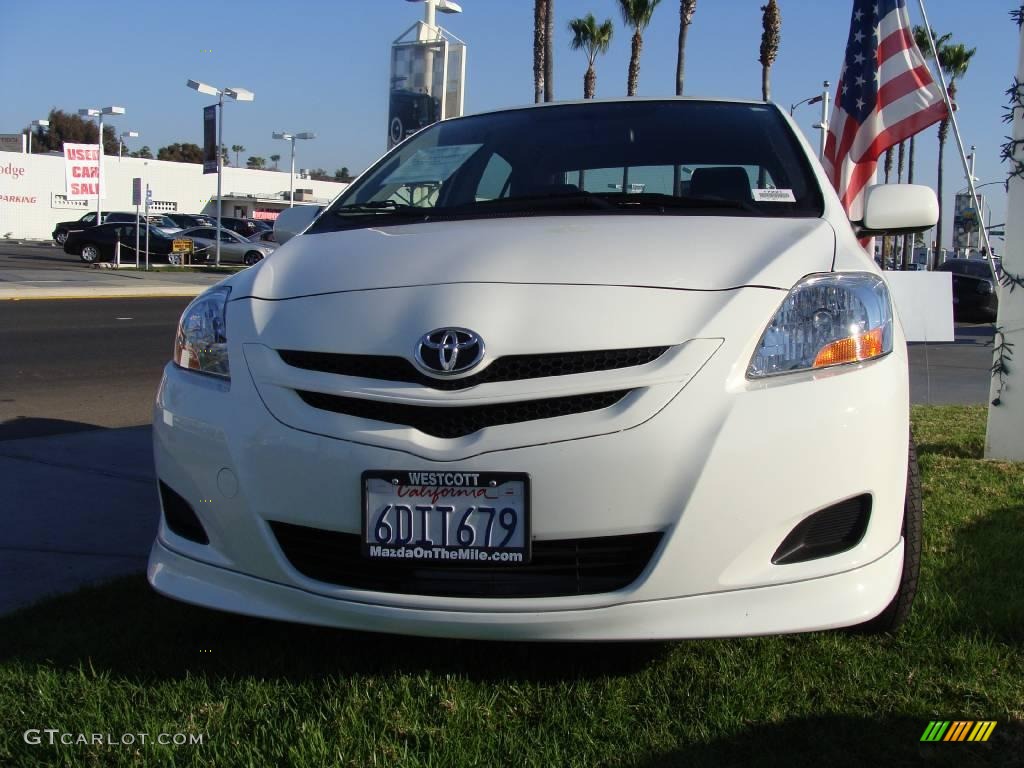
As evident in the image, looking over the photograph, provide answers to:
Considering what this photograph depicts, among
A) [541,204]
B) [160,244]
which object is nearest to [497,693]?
[541,204]

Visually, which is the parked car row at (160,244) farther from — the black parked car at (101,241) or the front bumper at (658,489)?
the front bumper at (658,489)

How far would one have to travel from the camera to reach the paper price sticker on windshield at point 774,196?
3.10 metres

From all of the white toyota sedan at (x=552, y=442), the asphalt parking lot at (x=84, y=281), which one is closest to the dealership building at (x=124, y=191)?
the asphalt parking lot at (x=84, y=281)

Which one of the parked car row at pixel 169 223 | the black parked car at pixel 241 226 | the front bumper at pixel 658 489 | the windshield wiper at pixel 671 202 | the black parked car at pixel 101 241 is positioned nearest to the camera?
the front bumper at pixel 658 489

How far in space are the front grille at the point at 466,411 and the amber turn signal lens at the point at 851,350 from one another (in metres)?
0.50

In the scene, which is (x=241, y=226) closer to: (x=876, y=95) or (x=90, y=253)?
(x=90, y=253)

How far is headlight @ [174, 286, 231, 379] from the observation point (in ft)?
8.50

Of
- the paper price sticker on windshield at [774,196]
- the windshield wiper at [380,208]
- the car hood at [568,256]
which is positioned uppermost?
the paper price sticker on windshield at [774,196]

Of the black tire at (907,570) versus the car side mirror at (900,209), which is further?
the car side mirror at (900,209)

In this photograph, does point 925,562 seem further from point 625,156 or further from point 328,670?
point 328,670

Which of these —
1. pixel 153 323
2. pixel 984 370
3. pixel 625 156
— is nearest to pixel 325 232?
pixel 625 156

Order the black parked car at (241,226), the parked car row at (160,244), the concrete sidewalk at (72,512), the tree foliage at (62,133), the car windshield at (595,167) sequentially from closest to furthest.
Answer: the car windshield at (595,167), the concrete sidewalk at (72,512), the parked car row at (160,244), the black parked car at (241,226), the tree foliage at (62,133)

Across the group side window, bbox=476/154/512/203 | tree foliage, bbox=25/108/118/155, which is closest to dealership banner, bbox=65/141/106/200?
side window, bbox=476/154/512/203

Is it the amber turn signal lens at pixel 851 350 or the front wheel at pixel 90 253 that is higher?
the amber turn signal lens at pixel 851 350
